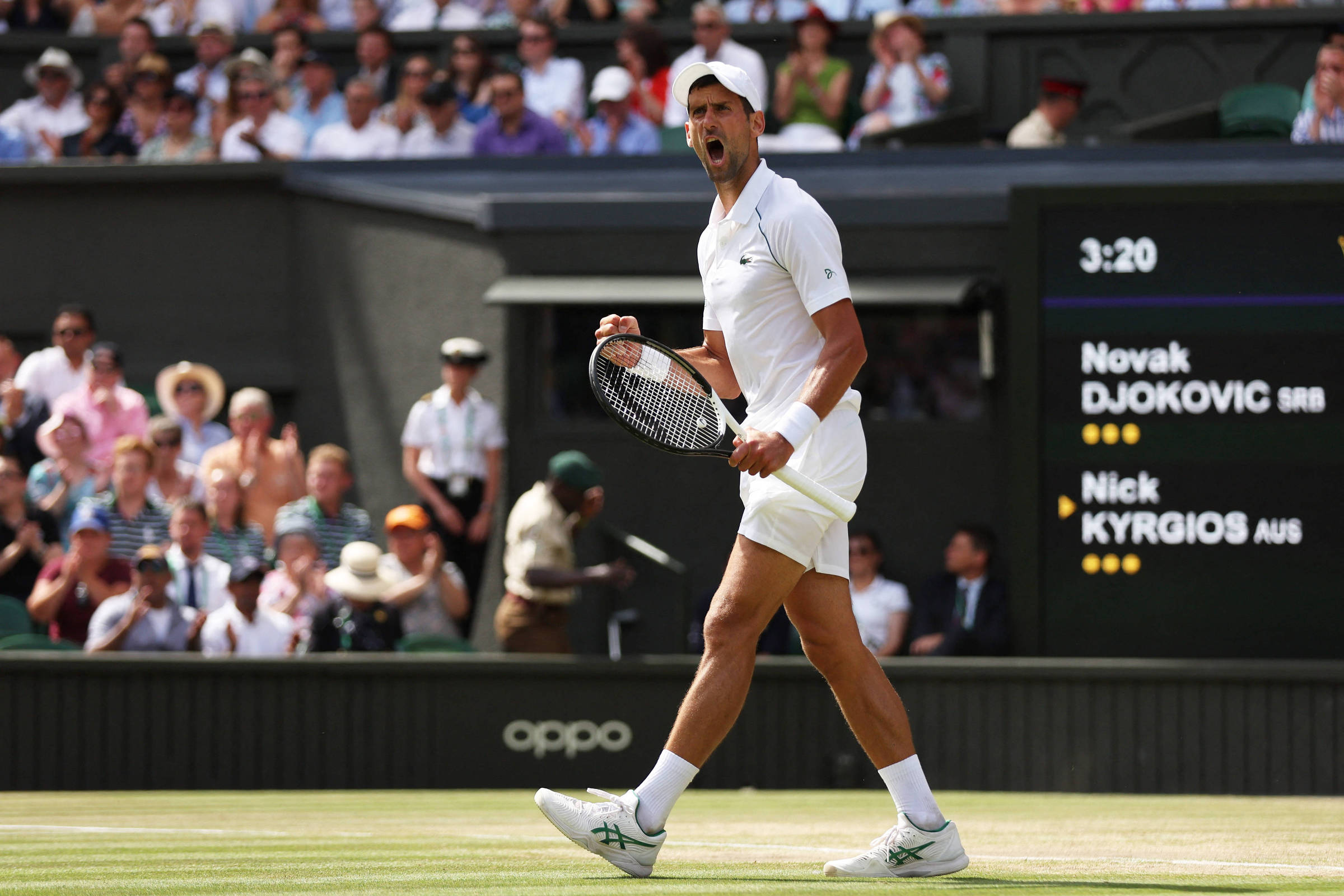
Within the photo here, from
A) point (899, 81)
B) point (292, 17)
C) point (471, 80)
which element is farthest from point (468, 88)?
point (899, 81)

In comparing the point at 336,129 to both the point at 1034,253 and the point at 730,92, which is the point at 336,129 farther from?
the point at 730,92

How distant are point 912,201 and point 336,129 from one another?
442 centimetres

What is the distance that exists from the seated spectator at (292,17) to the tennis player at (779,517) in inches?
413

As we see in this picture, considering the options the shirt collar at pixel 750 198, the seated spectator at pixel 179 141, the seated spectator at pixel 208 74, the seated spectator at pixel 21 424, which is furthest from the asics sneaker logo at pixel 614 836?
the seated spectator at pixel 208 74

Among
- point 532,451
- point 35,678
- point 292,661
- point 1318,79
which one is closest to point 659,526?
point 532,451

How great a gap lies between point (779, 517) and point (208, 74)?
10.3m

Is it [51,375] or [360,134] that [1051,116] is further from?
[51,375]

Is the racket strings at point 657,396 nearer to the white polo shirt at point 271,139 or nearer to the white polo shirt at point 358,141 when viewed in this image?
the white polo shirt at point 358,141

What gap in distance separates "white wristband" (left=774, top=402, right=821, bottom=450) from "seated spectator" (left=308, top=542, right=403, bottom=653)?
19.4 feet

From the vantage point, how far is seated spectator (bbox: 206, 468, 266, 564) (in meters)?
10.8

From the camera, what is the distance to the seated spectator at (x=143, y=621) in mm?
9906

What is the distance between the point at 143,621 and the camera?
9961 millimetres

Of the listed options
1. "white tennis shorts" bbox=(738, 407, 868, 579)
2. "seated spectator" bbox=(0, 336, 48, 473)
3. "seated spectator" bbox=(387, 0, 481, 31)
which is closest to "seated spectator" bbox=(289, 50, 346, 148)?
"seated spectator" bbox=(387, 0, 481, 31)

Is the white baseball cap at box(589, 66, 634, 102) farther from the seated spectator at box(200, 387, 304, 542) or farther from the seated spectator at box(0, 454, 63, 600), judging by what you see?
the seated spectator at box(0, 454, 63, 600)
